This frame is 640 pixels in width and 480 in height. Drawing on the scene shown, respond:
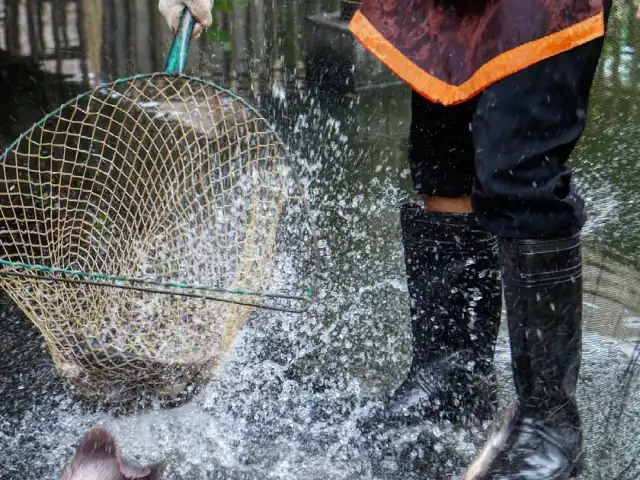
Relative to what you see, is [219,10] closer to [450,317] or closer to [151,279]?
[151,279]

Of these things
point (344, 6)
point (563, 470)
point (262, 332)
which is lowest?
point (262, 332)

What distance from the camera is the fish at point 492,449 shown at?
1510 millimetres

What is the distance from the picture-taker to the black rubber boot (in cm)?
148

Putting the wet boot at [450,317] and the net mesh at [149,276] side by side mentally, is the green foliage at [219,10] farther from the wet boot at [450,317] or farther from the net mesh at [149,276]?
the wet boot at [450,317]

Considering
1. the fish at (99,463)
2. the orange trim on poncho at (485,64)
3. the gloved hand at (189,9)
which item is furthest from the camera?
the gloved hand at (189,9)

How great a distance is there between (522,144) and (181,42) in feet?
3.03

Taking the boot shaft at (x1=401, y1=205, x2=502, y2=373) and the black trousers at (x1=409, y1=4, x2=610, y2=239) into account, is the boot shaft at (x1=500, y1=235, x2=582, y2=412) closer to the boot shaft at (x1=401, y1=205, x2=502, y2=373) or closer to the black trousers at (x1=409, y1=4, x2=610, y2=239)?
the black trousers at (x1=409, y1=4, x2=610, y2=239)

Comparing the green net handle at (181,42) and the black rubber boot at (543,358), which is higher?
the green net handle at (181,42)

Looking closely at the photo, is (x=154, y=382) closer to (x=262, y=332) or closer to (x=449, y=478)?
(x=262, y=332)

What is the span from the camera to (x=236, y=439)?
1850 millimetres

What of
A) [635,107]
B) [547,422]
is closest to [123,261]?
[547,422]

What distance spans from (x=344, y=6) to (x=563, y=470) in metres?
4.10

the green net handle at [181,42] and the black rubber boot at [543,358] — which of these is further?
the green net handle at [181,42]

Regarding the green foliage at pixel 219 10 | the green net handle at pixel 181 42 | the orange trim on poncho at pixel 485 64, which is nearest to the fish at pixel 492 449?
the orange trim on poncho at pixel 485 64
